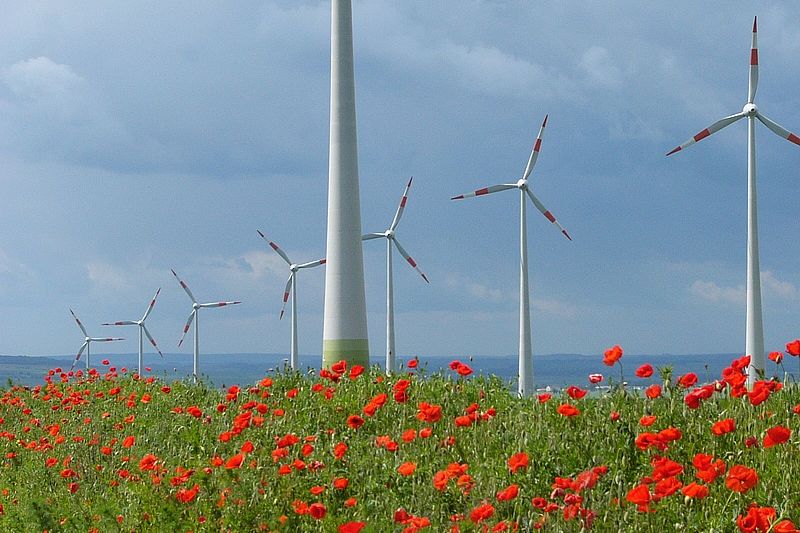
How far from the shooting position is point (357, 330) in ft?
79.2

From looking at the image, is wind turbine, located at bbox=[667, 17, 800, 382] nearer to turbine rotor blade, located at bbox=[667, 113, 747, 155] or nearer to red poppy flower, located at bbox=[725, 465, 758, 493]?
turbine rotor blade, located at bbox=[667, 113, 747, 155]

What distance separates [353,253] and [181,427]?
11.4 m

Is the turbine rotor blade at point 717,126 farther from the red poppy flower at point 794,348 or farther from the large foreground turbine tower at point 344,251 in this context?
the red poppy flower at point 794,348

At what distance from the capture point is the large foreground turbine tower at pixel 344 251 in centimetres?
2406

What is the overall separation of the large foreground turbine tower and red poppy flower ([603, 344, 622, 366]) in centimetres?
1503

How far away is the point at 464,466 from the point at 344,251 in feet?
54.4

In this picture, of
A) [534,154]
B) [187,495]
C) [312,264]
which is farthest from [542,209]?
[187,495]

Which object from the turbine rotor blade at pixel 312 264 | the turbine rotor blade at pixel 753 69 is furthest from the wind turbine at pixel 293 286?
the turbine rotor blade at pixel 753 69

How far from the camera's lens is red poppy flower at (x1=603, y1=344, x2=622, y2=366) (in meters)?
9.02

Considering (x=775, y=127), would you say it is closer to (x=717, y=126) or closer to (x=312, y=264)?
(x=717, y=126)

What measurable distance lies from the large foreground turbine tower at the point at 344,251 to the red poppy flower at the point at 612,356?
1503 centimetres

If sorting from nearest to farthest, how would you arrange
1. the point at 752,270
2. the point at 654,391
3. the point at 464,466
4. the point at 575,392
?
the point at 464,466 → the point at 654,391 → the point at 575,392 → the point at 752,270

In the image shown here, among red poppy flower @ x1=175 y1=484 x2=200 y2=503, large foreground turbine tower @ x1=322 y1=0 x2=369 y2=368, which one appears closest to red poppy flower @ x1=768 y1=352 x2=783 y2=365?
red poppy flower @ x1=175 y1=484 x2=200 y2=503

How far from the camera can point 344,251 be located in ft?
79.1
